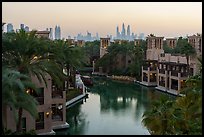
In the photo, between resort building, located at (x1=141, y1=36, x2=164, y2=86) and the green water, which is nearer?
the green water

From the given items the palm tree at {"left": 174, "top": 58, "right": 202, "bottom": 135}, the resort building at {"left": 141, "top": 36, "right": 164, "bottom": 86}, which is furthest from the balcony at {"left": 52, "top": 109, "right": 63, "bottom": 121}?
the resort building at {"left": 141, "top": 36, "right": 164, "bottom": 86}

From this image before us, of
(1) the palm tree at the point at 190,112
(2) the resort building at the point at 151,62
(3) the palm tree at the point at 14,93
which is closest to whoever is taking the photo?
(3) the palm tree at the point at 14,93

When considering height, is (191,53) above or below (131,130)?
above

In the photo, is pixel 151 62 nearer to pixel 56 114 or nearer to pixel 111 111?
pixel 111 111

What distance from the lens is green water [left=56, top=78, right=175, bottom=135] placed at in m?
22.7

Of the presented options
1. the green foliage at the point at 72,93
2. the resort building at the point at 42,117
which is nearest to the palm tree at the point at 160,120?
the resort building at the point at 42,117

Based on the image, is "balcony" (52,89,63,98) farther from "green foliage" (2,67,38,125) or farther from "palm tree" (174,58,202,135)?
"green foliage" (2,67,38,125)

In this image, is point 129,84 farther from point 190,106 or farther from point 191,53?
point 190,106

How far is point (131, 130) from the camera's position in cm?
2272

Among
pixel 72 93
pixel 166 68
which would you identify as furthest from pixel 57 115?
pixel 166 68

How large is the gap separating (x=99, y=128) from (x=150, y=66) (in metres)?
29.1

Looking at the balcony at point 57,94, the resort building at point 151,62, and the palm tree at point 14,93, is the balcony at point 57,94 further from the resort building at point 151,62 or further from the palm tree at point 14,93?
the resort building at point 151,62

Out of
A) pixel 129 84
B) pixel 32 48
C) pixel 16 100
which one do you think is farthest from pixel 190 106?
pixel 129 84

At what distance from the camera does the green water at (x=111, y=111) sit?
2270cm
